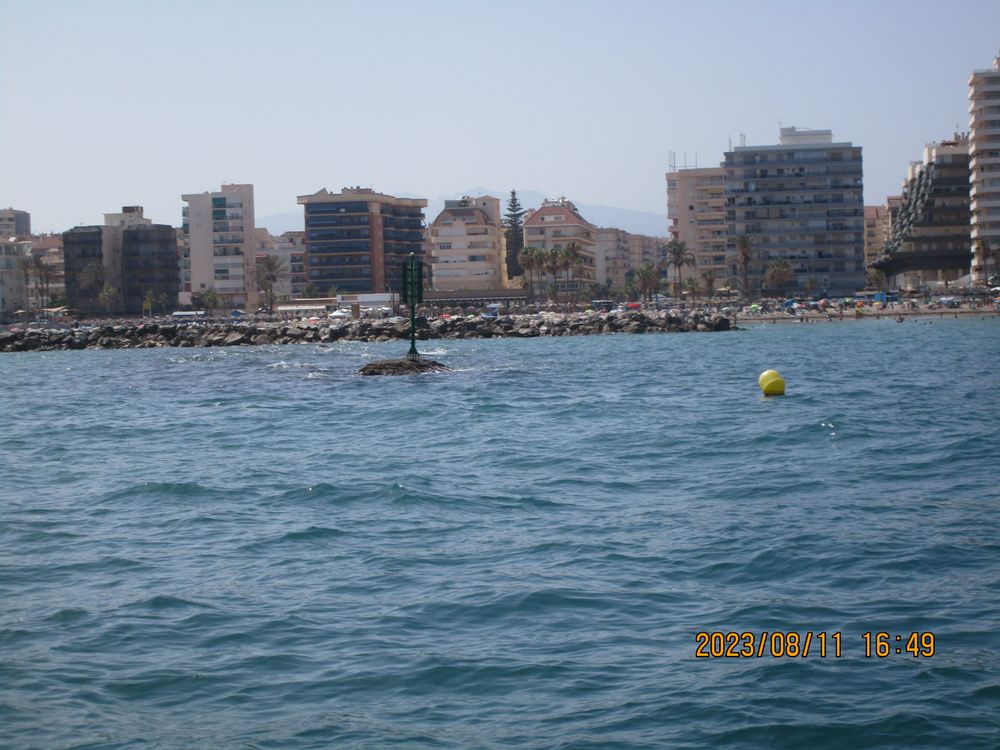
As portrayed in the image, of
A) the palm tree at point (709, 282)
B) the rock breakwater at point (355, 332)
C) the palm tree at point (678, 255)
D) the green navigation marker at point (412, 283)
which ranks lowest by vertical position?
the rock breakwater at point (355, 332)

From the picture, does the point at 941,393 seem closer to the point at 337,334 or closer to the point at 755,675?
the point at 755,675

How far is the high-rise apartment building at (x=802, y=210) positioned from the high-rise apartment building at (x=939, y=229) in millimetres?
5776

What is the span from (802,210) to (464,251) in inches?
1539

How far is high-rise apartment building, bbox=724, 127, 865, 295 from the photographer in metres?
133

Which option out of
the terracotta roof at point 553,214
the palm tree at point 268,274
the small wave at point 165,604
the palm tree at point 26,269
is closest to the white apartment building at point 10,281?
the palm tree at point 26,269

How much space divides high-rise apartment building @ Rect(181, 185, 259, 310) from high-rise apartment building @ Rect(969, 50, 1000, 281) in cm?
7961

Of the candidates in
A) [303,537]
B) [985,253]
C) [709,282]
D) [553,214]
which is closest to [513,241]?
[553,214]

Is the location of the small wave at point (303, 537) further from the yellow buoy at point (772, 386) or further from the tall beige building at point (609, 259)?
the tall beige building at point (609, 259)

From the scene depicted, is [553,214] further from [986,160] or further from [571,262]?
[986,160]

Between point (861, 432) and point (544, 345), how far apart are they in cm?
4968

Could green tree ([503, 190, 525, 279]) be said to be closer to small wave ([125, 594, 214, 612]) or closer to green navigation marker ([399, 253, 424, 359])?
green navigation marker ([399, 253, 424, 359])

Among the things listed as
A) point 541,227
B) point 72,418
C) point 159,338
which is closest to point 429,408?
point 72,418

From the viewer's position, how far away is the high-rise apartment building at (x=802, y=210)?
133 m
